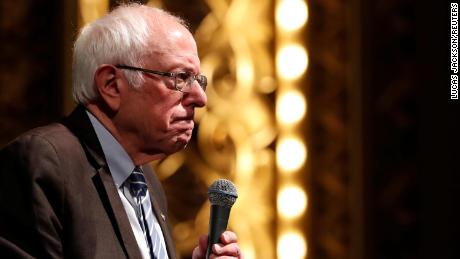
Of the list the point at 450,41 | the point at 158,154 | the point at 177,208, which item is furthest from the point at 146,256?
the point at 450,41

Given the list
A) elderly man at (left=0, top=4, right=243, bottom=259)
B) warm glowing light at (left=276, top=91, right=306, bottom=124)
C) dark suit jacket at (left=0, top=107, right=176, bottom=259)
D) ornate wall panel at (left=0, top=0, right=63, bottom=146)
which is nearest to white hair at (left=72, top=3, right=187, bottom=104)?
elderly man at (left=0, top=4, right=243, bottom=259)

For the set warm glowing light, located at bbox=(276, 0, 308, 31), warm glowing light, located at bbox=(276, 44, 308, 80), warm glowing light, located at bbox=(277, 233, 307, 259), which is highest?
warm glowing light, located at bbox=(276, 0, 308, 31)

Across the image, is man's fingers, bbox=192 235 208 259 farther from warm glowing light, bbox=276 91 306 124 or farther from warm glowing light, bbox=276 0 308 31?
warm glowing light, bbox=276 0 308 31

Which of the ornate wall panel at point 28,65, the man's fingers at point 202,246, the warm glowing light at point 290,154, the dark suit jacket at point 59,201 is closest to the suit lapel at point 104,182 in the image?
the dark suit jacket at point 59,201

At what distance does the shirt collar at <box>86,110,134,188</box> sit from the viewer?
60.7 inches

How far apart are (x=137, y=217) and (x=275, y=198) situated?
110 centimetres

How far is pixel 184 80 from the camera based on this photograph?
158 cm

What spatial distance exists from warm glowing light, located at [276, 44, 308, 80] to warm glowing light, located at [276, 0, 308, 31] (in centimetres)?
6

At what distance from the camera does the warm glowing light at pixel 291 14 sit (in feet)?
8.65

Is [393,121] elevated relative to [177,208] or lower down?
elevated

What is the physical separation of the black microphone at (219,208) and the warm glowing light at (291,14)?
4.03 ft

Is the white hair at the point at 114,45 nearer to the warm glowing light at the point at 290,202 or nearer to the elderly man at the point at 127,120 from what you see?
the elderly man at the point at 127,120

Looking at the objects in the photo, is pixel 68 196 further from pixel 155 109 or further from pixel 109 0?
pixel 109 0

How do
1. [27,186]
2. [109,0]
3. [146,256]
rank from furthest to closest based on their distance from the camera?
[109,0] → [146,256] → [27,186]
